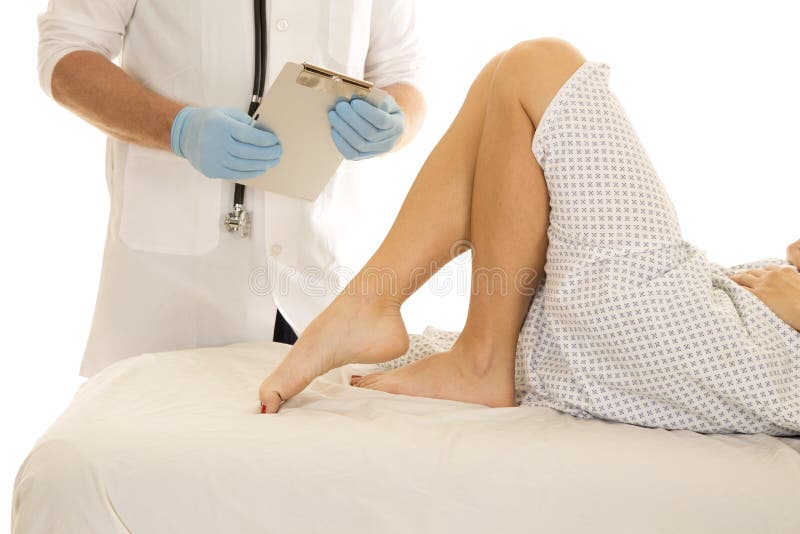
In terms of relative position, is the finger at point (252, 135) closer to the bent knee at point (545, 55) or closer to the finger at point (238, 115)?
the finger at point (238, 115)

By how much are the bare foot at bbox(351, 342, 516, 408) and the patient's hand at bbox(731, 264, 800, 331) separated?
0.36 metres

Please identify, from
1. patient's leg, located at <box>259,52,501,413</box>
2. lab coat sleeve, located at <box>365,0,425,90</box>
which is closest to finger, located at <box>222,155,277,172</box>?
patient's leg, located at <box>259,52,501,413</box>

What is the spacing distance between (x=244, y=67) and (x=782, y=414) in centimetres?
103

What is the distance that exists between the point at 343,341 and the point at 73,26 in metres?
0.74

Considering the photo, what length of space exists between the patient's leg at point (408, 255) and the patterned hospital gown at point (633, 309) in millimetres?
175

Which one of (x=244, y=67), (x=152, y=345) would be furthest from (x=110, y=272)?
(x=244, y=67)

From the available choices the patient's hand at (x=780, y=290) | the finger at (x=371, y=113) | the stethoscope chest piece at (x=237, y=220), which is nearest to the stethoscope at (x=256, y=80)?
the stethoscope chest piece at (x=237, y=220)

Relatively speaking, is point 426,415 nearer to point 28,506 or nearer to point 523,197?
point 523,197

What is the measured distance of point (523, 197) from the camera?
3.90 ft

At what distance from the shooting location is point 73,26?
1.44 meters

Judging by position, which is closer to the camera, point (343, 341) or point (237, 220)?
point (343, 341)

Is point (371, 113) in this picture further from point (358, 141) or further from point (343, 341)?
point (343, 341)

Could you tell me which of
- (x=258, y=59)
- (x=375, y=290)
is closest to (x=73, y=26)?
(x=258, y=59)

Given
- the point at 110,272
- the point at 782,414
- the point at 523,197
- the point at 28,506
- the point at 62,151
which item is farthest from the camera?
the point at 62,151
